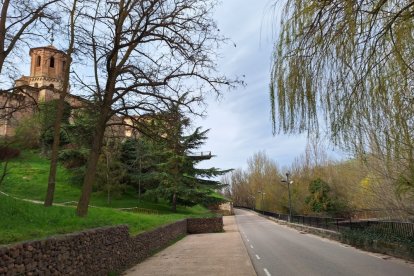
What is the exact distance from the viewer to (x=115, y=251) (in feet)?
47.0

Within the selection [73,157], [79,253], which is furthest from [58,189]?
[79,253]

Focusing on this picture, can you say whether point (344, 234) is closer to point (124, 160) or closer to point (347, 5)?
point (347, 5)

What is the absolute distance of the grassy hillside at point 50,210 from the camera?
41.0 ft

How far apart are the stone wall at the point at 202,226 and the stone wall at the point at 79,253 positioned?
23169mm

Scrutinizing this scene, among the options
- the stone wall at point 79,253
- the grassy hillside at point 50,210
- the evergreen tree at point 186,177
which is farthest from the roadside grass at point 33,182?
the stone wall at point 79,253

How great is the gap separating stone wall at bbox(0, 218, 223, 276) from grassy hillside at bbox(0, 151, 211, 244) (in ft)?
2.83

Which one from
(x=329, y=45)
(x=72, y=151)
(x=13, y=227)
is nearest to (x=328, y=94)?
(x=329, y=45)

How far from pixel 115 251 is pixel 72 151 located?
4105cm

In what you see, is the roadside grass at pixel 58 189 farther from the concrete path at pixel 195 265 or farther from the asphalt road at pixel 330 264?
the asphalt road at pixel 330 264

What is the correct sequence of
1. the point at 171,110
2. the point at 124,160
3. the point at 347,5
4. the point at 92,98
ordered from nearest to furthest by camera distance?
the point at 347,5, the point at 171,110, the point at 92,98, the point at 124,160

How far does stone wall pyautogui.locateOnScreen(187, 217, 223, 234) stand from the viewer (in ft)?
142

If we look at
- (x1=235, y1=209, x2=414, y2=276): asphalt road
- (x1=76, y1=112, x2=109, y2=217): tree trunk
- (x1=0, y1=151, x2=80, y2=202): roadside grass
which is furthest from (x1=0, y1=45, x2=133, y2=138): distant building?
(x1=0, y1=151, x2=80, y2=202): roadside grass

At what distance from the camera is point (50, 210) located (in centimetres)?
1756

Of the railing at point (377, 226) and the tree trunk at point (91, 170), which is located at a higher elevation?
the tree trunk at point (91, 170)
